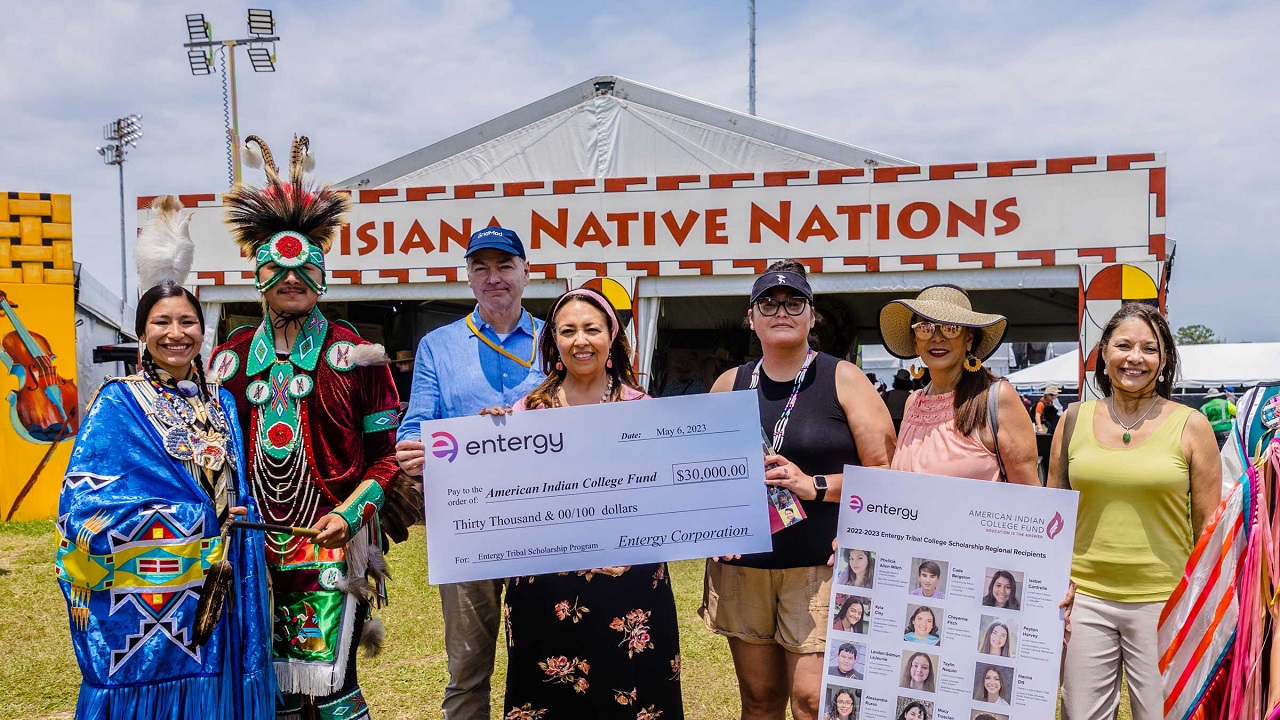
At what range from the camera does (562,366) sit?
279 centimetres

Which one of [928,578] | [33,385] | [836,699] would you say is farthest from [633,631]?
[33,385]

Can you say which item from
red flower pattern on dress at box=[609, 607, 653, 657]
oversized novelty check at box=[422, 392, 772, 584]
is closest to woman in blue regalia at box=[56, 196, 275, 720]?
oversized novelty check at box=[422, 392, 772, 584]

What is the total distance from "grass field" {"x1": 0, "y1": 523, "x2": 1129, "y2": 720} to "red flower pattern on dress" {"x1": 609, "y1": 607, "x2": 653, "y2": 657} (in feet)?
6.27

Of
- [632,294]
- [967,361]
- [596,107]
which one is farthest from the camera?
[596,107]

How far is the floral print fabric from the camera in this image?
256cm

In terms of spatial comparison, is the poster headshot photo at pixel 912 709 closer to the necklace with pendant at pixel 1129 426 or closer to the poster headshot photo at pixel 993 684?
the poster headshot photo at pixel 993 684

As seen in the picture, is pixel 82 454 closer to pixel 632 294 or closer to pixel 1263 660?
pixel 1263 660

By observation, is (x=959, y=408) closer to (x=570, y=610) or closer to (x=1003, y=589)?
(x=1003, y=589)

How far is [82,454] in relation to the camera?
2.56 metres

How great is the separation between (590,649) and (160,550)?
1296 millimetres

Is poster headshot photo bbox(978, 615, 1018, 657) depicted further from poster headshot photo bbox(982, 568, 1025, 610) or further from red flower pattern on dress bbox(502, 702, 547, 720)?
red flower pattern on dress bbox(502, 702, 547, 720)

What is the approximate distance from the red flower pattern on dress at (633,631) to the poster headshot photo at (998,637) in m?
Answer: 0.97

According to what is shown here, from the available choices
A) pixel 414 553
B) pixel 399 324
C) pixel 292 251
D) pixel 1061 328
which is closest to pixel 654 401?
pixel 292 251

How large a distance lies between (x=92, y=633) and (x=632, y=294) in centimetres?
724
